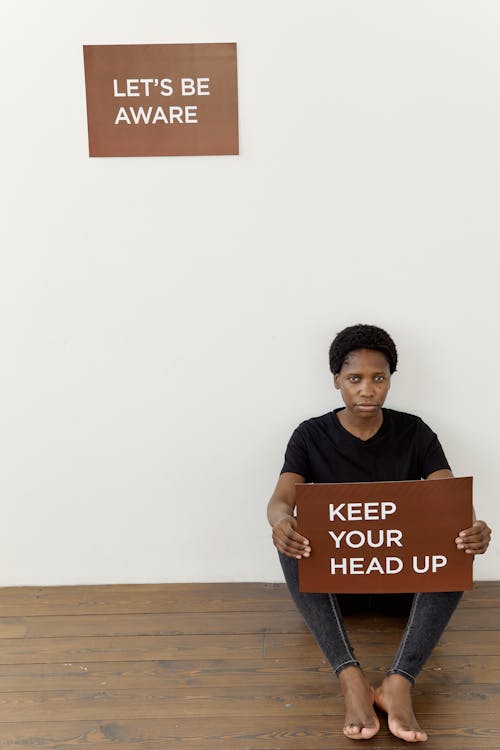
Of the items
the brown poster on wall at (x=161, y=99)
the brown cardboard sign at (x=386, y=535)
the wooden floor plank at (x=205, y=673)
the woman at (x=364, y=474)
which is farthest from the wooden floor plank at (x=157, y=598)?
the brown poster on wall at (x=161, y=99)

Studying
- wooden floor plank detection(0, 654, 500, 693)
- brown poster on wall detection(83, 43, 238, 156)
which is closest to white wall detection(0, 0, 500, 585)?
brown poster on wall detection(83, 43, 238, 156)

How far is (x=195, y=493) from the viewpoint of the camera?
2.23 m

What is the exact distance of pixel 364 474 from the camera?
6.41ft

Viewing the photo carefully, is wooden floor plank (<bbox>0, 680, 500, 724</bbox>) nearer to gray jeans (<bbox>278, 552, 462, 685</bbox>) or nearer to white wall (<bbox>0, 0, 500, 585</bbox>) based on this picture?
gray jeans (<bbox>278, 552, 462, 685</bbox>)

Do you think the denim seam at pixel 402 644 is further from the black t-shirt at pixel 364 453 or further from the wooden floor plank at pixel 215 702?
the black t-shirt at pixel 364 453

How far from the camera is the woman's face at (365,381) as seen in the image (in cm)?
186

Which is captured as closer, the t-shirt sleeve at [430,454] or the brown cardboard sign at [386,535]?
the brown cardboard sign at [386,535]

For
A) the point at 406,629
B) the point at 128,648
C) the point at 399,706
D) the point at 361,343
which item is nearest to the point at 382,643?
the point at 406,629

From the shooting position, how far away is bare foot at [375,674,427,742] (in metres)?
1.54

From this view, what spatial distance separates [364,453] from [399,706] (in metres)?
0.63

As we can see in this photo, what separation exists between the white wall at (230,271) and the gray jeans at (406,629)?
529 mm

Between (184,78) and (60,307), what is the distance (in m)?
0.73

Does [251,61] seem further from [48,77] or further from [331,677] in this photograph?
[331,677]

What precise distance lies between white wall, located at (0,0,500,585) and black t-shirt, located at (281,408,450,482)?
0.58 feet
